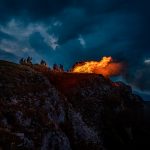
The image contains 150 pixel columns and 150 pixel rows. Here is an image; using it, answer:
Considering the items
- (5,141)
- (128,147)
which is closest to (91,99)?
(128,147)

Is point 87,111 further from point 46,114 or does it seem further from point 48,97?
point 46,114

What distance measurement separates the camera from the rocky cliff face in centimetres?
5741

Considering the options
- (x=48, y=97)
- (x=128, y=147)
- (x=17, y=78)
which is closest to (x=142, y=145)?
(x=128, y=147)

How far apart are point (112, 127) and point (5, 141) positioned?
5862 cm

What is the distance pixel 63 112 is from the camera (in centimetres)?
7644

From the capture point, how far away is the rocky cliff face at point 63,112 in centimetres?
5741

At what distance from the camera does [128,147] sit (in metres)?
101

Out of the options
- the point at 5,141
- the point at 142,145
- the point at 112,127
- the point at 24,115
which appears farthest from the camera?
the point at 142,145

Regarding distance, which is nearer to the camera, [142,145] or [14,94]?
[14,94]

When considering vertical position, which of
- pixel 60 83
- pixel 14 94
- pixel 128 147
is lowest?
pixel 128 147

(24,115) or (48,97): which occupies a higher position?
(48,97)

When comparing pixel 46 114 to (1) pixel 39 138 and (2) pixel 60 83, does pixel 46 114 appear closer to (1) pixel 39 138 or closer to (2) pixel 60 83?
(1) pixel 39 138

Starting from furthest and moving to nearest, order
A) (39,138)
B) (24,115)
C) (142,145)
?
(142,145) → (24,115) → (39,138)

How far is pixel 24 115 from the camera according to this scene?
60.4 m
